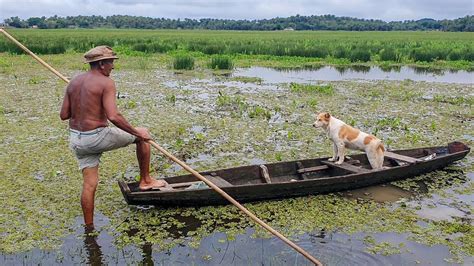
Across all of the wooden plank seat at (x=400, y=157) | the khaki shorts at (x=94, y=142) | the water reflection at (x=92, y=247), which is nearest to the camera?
the water reflection at (x=92, y=247)

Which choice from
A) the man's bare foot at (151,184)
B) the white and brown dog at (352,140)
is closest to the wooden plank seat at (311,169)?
the white and brown dog at (352,140)

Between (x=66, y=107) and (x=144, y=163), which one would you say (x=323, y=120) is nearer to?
(x=144, y=163)

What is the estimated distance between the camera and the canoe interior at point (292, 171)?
6.18m

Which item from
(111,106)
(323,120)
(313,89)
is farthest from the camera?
(313,89)

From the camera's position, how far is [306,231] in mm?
5305

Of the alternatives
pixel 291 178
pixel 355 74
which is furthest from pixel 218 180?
pixel 355 74

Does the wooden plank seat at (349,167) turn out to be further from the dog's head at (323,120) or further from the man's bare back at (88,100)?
the man's bare back at (88,100)

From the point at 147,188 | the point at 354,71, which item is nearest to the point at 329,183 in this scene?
the point at 147,188

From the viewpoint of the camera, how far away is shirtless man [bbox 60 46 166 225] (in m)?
4.68

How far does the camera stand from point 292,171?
6.95 meters

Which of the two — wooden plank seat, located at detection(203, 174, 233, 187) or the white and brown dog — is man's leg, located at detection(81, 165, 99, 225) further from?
the white and brown dog

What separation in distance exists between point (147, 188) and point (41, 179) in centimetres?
203

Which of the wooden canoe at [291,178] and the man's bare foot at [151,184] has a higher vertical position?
the man's bare foot at [151,184]

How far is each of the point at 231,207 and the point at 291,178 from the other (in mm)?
1428
